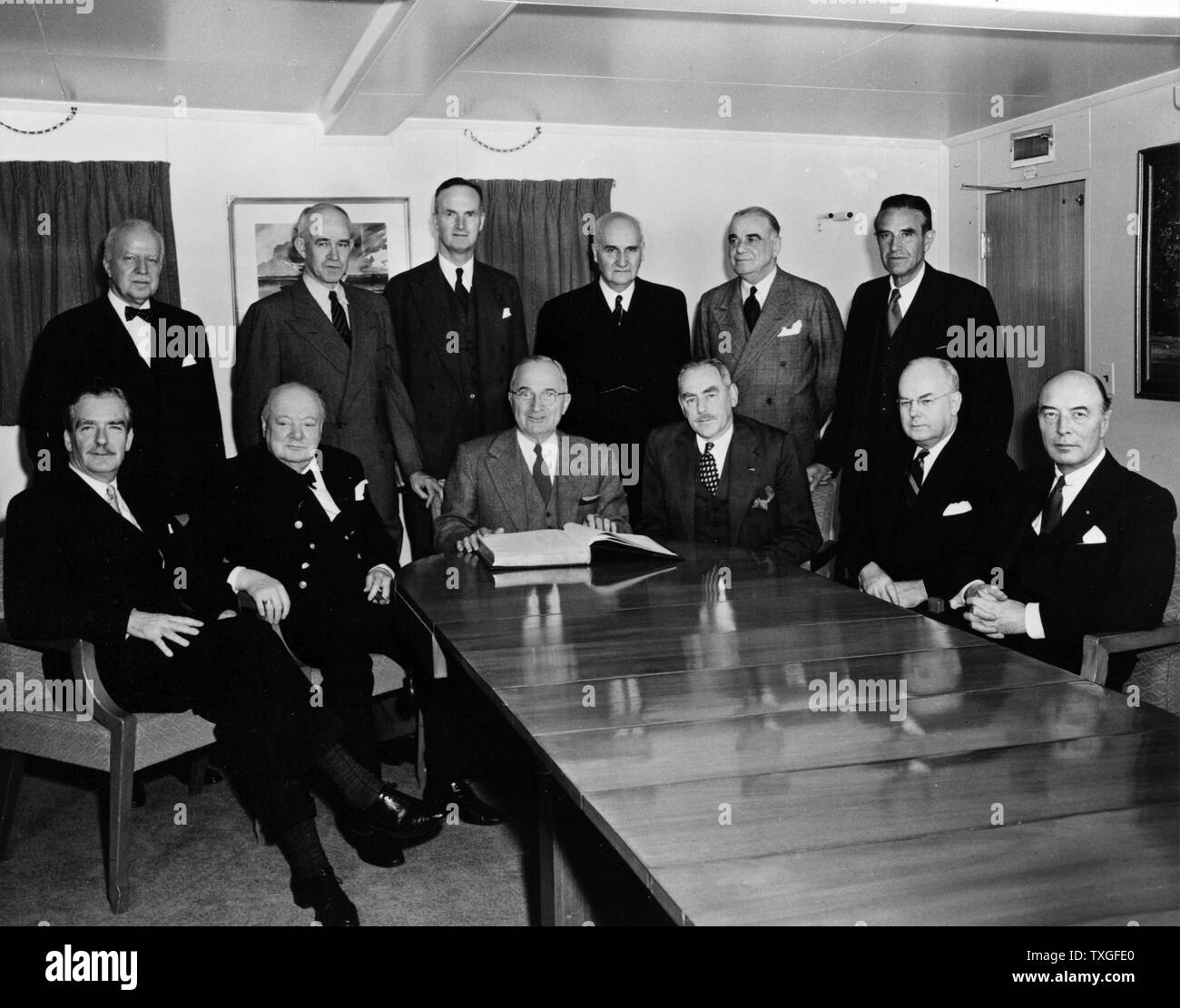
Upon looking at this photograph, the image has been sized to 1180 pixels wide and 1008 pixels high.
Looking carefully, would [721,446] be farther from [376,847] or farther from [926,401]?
[376,847]

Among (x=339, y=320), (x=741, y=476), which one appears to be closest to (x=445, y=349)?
(x=339, y=320)

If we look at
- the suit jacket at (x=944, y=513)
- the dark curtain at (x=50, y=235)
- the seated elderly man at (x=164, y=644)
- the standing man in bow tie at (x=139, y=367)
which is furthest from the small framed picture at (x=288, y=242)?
the suit jacket at (x=944, y=513)

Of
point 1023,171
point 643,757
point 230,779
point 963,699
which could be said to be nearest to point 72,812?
point 230,779

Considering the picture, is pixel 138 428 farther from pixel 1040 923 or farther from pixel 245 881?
pixel 1040 923

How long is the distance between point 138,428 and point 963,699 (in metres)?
3.05

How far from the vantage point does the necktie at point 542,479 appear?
3727mm

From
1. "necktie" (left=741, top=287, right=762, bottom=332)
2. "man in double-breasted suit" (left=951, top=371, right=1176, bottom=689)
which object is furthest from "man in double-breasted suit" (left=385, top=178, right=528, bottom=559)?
"man in double-breasted suit" (left=951, top=371, right=1176, bottom=689)

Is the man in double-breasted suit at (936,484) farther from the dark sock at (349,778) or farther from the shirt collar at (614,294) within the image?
the dark sock at (349,778)

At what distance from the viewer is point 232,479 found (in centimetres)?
358

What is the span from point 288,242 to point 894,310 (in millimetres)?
2879

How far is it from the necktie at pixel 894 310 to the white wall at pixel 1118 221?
5.17 feet

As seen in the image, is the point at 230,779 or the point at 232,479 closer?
the point at 232,479

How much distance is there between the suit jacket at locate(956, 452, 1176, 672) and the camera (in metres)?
2.85

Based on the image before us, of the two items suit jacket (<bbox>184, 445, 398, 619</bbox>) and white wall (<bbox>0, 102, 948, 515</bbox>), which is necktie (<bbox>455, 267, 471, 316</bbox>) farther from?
white wall (<bbox>0, 102, 948, 515</bbox>)
